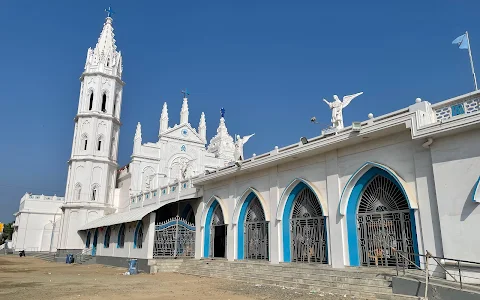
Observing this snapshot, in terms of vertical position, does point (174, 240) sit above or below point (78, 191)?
below

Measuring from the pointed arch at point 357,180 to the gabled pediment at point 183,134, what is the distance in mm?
25815

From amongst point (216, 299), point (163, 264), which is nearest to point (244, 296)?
point (216, 299)

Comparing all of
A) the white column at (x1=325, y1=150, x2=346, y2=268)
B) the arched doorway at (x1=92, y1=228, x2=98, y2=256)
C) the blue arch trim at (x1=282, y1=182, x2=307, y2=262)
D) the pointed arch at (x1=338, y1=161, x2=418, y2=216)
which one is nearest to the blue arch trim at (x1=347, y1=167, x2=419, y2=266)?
the pointed arch at (x1=338, y1=161, x2=418, y2=216)

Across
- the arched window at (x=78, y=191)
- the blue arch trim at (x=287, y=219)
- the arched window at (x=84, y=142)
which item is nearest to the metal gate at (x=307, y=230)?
the blue arch trim at (x=287, y=219)

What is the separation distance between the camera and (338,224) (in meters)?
13.1

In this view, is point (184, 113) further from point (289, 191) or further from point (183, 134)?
point (289, 191)

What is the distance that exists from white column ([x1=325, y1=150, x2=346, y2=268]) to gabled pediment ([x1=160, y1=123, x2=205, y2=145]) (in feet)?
81.1

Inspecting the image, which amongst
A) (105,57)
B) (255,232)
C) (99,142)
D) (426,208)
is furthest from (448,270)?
(105,57)

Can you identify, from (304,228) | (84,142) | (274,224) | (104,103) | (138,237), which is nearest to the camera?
(304,228)

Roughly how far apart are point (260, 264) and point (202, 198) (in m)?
7.10

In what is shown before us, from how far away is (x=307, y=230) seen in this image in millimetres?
14758

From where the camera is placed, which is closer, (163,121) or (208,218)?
(208,218)

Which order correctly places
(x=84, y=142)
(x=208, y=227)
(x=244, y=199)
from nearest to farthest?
(x=244, y=199), (x=208, y=227), (x=84, y=142)

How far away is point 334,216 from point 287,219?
273cm
